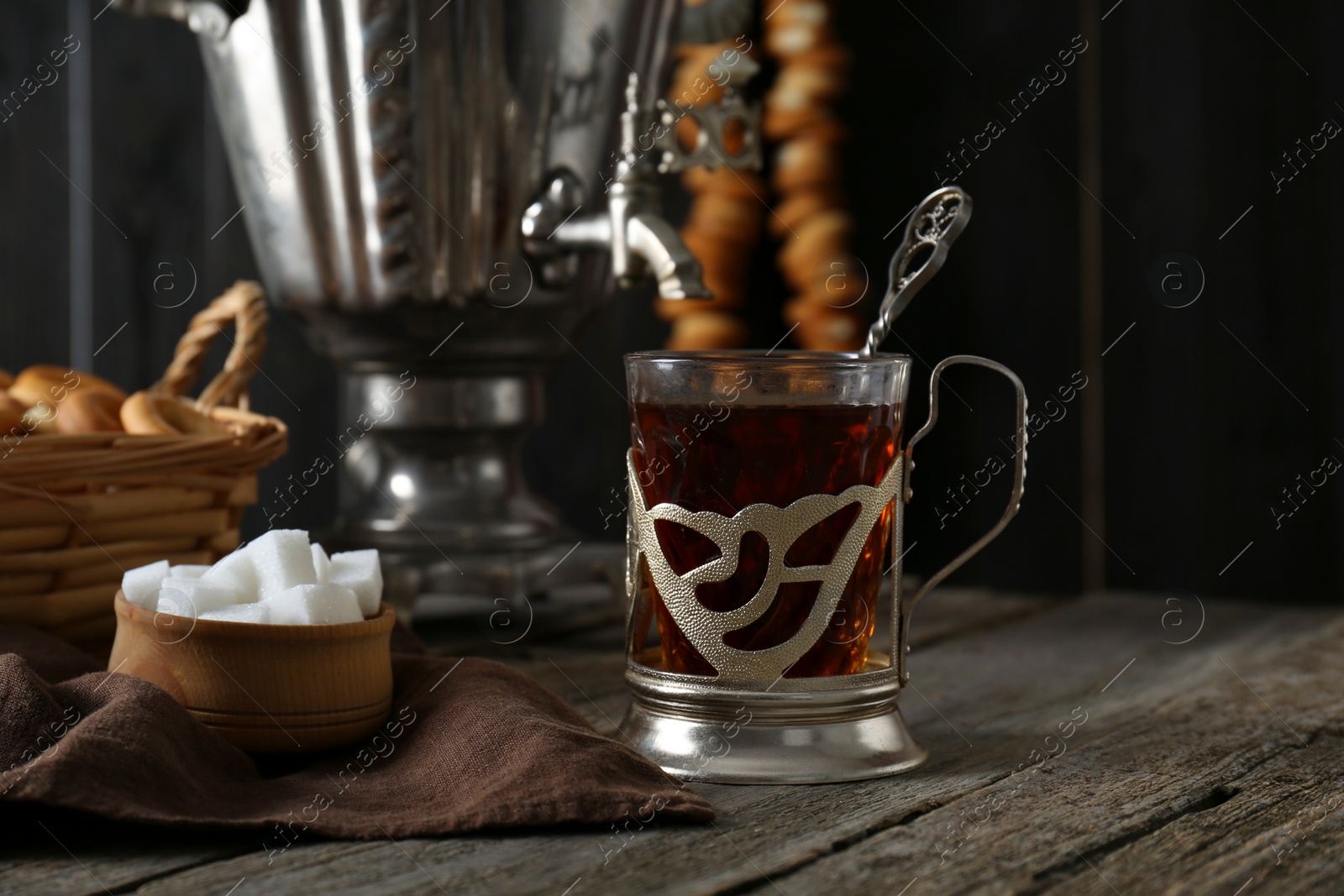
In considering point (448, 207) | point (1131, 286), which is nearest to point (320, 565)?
point (448, 207)

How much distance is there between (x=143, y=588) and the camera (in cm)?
62

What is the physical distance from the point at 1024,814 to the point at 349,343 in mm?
642

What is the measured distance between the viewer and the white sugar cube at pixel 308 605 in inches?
23.5

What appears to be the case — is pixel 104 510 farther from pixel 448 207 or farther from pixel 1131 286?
pixel 1131 286

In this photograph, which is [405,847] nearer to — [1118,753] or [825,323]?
[1118,753]

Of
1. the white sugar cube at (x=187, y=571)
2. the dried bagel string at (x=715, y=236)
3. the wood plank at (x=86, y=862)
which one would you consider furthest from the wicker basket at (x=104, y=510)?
the dried bagel string at (x=715, y=236)

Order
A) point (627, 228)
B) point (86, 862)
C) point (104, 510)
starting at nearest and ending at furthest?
point (86, 862)
point (104, 510)
point (627, 228)

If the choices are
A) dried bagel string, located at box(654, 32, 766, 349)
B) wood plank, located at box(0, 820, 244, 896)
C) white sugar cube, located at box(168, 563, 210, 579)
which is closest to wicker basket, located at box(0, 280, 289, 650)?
white sugar cube, located at box(168, 563, 210, 579)

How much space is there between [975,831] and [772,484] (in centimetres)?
17

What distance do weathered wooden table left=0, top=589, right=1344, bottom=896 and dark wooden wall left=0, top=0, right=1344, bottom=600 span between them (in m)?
0.39

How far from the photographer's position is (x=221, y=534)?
0.86 metres

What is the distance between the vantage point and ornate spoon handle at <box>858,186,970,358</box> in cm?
64

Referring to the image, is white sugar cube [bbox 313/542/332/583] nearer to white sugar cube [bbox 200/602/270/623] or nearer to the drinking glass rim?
white sugar cube [bbox 200/602/270/623]

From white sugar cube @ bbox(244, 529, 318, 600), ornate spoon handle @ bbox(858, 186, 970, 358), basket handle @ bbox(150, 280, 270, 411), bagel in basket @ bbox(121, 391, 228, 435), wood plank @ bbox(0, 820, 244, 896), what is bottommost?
wood plank @ bbox(0, 820, 244, 896)
